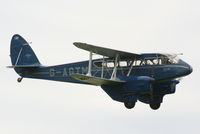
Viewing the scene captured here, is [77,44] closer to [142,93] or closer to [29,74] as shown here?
[142,93]

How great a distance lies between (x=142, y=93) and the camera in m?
32.1

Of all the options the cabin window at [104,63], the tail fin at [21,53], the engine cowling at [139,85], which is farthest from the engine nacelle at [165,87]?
the tail fin at [21,53]

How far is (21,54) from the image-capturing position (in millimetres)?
40000

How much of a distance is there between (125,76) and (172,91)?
2577mm

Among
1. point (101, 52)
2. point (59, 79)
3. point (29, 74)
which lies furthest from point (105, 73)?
point (29, 74)

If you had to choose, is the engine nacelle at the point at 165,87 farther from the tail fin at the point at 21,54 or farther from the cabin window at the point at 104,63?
the tail fin at the point at 21,54

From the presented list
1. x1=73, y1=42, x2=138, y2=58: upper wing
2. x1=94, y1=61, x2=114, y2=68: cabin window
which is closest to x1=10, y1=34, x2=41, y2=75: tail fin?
x1=94, y1=61, x2=114, y2=68: cabin window

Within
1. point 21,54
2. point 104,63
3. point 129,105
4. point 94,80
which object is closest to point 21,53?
point 21,54

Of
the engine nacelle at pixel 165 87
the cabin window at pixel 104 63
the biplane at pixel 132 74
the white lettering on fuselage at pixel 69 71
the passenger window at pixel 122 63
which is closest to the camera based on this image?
the biplane at pixel 132 74

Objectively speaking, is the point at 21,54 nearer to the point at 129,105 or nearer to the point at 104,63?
the point at 104,63

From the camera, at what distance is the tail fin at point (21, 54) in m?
39.5

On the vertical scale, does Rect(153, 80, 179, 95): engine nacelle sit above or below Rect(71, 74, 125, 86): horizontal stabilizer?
below

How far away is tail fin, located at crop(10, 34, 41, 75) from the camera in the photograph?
39469 mm

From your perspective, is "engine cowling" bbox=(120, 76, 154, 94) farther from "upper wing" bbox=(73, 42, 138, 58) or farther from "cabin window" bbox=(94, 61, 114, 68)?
"cabin window" bbox=(94, 61, 114, 68)
